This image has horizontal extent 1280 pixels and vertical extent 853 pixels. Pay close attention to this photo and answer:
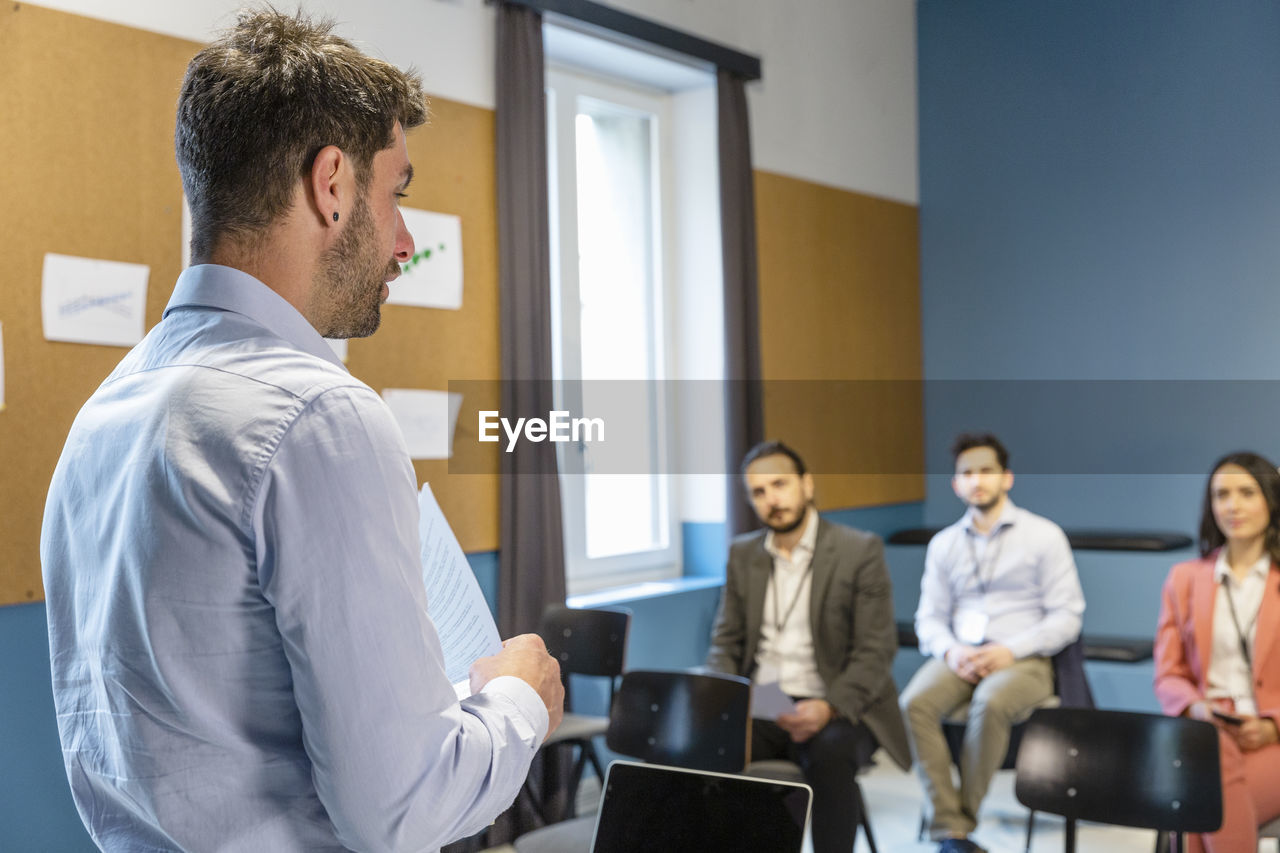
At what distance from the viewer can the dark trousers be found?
3.23m

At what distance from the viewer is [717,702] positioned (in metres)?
2.96

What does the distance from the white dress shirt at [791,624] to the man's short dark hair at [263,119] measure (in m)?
3.04

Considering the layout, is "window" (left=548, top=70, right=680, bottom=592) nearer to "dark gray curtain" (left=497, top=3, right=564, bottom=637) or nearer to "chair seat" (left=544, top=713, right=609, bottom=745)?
"dark gray curtain" (left=497, top=3, right=564, bottom=637)

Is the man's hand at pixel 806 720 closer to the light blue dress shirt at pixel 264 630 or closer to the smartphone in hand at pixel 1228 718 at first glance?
the smartphone in hand at pixel 1228 718

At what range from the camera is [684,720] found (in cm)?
299

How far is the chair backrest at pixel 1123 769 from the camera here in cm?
247

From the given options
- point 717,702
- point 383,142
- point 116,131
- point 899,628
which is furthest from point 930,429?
point 383,142

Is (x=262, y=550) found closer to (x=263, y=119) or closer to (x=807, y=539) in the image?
(x=263, y=119)

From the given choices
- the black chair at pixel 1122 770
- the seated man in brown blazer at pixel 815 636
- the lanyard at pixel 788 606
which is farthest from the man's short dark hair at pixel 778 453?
the black chair at pixel 1122 770

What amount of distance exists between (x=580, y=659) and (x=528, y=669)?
2.89 meters

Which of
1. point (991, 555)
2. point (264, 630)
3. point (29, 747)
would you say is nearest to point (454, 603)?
point (264, 630)

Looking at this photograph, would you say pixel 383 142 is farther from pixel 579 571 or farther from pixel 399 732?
pixel 579 571

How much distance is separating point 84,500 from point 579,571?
3.74 m

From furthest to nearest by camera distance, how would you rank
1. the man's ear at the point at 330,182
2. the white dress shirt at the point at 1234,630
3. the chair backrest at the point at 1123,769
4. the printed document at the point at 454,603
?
the white dress shirt at the point at 1234,630, the chair backrest at the point at 1123,769, the printed document at the point at 454,603, the man's ear at the point at 330,182
